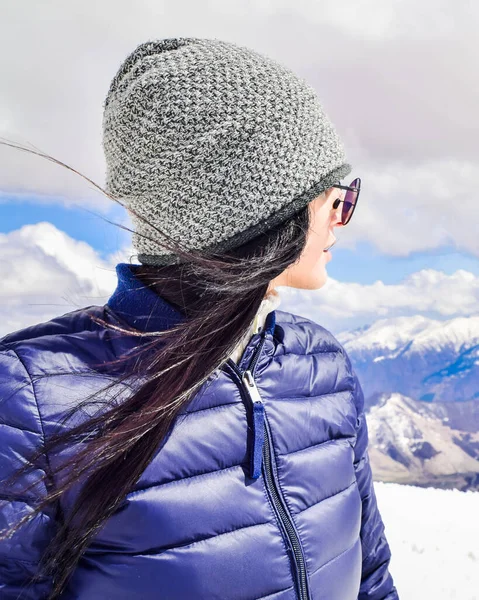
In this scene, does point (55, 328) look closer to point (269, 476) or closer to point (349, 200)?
point (269, 476)

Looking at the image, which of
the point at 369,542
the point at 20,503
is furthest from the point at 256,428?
the point at 369,542

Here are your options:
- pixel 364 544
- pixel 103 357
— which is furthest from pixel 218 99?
Result: pixel 364 544

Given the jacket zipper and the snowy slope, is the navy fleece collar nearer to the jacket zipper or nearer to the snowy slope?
the jacket zipper

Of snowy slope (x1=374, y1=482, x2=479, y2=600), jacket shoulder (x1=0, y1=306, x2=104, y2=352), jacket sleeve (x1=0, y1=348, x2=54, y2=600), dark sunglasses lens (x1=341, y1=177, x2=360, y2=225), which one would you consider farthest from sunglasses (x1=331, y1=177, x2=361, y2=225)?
snowy slope (x1=374, y1=482, x2=479, y2=600)

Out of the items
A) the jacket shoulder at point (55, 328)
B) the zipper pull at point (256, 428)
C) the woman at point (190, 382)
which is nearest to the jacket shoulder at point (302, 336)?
the woman at point (190, 382)

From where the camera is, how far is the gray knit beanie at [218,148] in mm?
1630

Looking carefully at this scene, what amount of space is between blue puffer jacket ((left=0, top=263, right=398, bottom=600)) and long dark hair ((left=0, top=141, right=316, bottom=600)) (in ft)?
0.11

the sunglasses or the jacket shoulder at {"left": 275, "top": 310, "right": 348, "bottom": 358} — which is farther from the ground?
the sunglasses

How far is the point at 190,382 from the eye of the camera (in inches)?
61.7

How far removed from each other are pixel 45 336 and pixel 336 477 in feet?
3.41

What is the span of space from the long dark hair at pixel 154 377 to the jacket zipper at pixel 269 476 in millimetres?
176

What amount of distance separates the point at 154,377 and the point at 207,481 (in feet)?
1.08

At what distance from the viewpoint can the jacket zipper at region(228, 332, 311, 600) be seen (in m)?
1.63

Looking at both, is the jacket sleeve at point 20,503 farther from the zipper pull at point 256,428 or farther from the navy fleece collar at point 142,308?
the zipper pull at point 256,428
